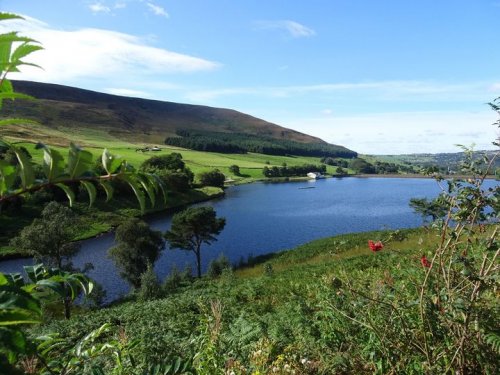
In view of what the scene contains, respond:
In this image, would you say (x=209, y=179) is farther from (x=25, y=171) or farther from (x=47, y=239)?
(x=25, y=171)

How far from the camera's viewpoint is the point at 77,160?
1438 millimetres

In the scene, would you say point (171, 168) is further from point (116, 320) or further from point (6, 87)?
point (6, 87)

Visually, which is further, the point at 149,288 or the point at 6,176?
the point at 149,288

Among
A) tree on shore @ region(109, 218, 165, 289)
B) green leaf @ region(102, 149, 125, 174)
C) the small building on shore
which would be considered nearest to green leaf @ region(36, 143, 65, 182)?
green leaf @ region(102, 149, 125, 174)

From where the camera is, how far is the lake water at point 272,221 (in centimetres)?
5031

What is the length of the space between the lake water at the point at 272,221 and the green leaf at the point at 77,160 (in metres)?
39.9

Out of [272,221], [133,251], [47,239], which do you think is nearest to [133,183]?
[47,239]

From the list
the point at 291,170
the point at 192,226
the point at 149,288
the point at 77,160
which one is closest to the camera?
the point at 77,160

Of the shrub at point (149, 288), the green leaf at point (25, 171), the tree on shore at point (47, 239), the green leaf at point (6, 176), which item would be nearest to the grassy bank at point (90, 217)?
the tree on shore at point (47, 239)

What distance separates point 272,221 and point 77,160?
7777 centimetres

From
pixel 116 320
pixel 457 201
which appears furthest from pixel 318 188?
pixel 457 201

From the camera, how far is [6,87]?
64.2 inches

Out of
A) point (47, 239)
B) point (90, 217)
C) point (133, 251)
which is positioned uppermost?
point (47, 239)

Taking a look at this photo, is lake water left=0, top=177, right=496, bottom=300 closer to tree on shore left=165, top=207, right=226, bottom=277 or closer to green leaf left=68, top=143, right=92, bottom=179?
tree on shore left=165, top=207, right=226, bottom=277
